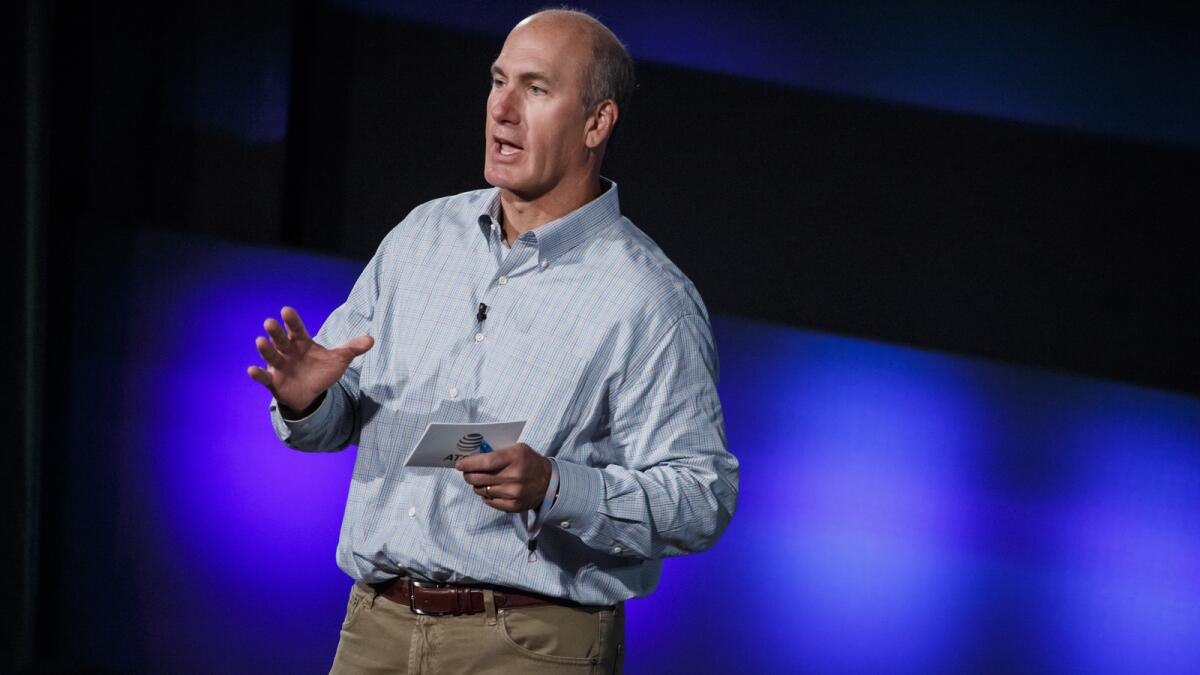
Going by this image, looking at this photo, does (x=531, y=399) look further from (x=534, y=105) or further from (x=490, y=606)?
(x=534, y=105)

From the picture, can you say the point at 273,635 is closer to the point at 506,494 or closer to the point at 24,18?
the point at 24,18

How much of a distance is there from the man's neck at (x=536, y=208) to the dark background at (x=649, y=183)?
0.36 m

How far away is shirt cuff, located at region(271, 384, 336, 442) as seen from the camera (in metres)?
2.16

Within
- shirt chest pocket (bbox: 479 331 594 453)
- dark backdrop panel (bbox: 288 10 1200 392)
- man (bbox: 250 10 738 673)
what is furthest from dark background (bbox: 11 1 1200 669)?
shirt chest pocket (bbox: 479 331 594 453)

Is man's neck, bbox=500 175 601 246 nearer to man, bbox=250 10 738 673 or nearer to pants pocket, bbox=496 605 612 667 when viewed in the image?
man, bbox=250 10 738 673

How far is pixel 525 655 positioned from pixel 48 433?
2426 millimetres

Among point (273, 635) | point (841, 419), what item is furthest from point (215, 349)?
point (841, 419)

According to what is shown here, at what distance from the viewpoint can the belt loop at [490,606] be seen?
7.01ft

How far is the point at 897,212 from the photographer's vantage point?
3.10 m

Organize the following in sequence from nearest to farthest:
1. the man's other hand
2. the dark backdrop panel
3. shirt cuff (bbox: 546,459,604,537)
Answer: the man's other hand
shirt cuff (bbox: 546,459,604,537)
the dark backdrop panel

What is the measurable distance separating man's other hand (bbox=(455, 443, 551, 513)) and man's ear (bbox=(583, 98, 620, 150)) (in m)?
0.61

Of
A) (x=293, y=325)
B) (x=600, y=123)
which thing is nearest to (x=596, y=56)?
(x=600, y=123)

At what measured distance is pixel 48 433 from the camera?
403cm

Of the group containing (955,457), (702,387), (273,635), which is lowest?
(273,635)
